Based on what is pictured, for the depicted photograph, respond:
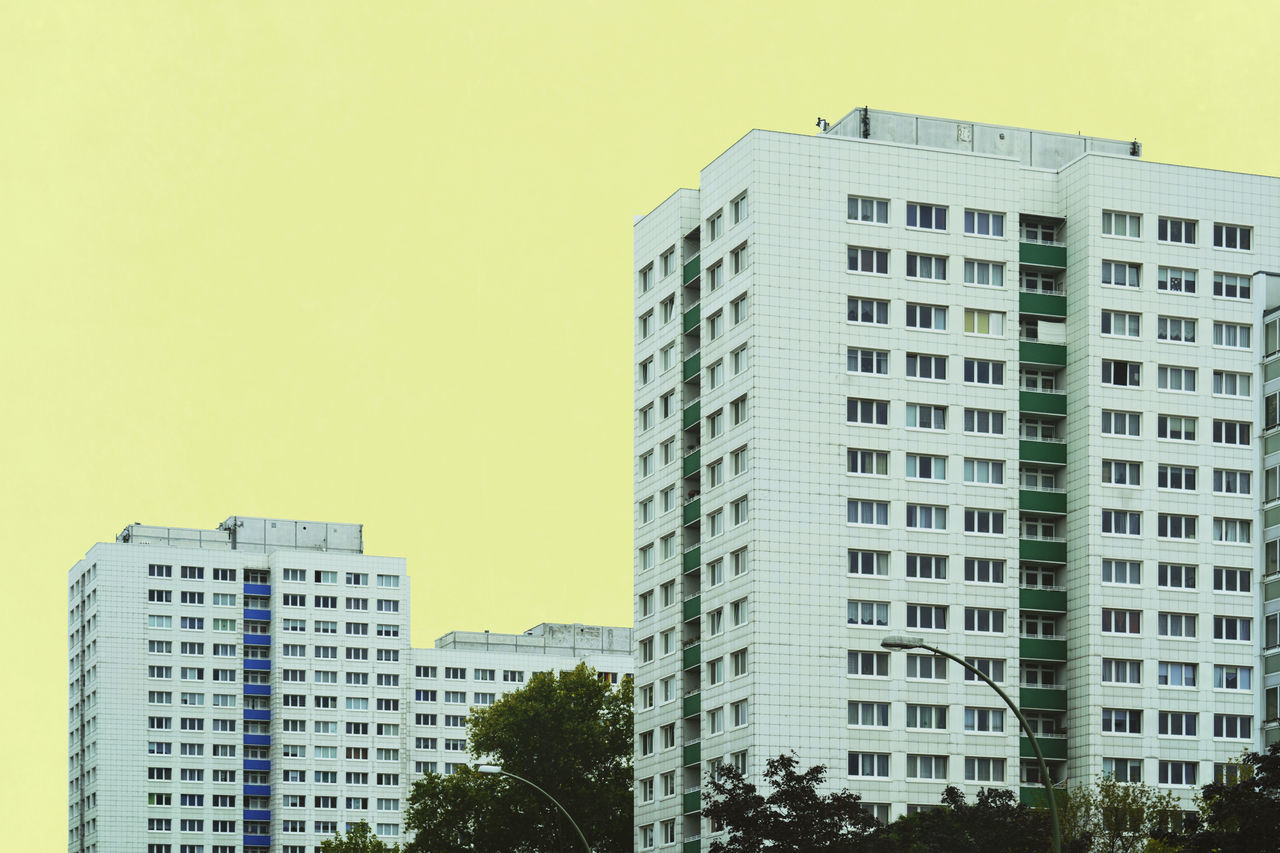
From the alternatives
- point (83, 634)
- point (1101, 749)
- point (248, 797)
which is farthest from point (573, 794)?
point (83, 634)

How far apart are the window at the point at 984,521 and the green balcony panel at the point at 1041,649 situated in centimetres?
533

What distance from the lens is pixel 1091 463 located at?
103 metres

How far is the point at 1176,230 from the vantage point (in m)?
106

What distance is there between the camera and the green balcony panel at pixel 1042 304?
105438 mm

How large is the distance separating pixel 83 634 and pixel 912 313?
11629 cm

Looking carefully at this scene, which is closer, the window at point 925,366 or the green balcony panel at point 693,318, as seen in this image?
the window at point 925,366

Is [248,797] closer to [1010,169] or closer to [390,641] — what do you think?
[390,641]

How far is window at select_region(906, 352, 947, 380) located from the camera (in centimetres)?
10306

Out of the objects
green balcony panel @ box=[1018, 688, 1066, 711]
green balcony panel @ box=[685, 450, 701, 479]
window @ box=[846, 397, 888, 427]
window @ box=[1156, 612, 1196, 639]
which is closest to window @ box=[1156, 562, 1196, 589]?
window @ box=[1156, 612, 1196, 639]

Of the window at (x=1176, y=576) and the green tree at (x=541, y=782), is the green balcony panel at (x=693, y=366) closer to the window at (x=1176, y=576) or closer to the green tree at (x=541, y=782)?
the green tree at (x=541, y=782)

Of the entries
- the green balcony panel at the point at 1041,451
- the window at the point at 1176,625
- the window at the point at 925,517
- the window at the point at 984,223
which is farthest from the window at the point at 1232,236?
the window at the point at 925,517

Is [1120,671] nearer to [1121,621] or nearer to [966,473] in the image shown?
[1121,621]

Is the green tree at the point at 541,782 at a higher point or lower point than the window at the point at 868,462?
lower

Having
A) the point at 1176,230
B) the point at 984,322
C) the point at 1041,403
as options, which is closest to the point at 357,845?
the point at 1041,403
